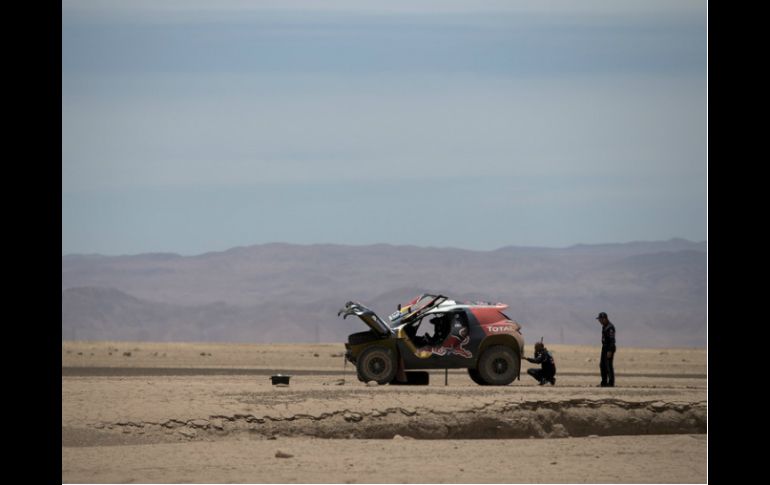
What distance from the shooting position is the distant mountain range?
14225cm

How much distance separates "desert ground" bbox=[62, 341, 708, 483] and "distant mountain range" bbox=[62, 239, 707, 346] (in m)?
108

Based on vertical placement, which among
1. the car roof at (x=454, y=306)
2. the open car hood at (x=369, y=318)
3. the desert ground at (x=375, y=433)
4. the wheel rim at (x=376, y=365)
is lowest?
the desert ground at (x=375, y=433)

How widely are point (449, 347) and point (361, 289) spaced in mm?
136710

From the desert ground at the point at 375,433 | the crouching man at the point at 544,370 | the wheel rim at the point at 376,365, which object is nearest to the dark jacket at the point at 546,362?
the crouching man at the point at 544,370

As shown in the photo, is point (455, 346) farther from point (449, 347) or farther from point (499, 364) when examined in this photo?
point (499, 364)

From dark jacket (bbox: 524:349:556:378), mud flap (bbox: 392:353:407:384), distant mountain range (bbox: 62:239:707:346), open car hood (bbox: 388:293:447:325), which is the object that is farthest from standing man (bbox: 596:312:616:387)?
distant mountain range (bbox: 62:239:707:346)

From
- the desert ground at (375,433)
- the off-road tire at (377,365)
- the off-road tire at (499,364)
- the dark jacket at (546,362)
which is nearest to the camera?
the desert ground at (375,433)

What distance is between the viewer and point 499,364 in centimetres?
2611

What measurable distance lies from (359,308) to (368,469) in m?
7.36

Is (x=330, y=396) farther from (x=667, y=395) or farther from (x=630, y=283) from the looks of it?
(x=630, y=283)

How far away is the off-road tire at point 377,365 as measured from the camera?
25859 millimetres

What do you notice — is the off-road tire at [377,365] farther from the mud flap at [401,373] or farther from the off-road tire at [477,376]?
the off-road tire at [477,376]

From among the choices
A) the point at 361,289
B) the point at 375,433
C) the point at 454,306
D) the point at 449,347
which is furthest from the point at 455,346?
the point at 361,289
